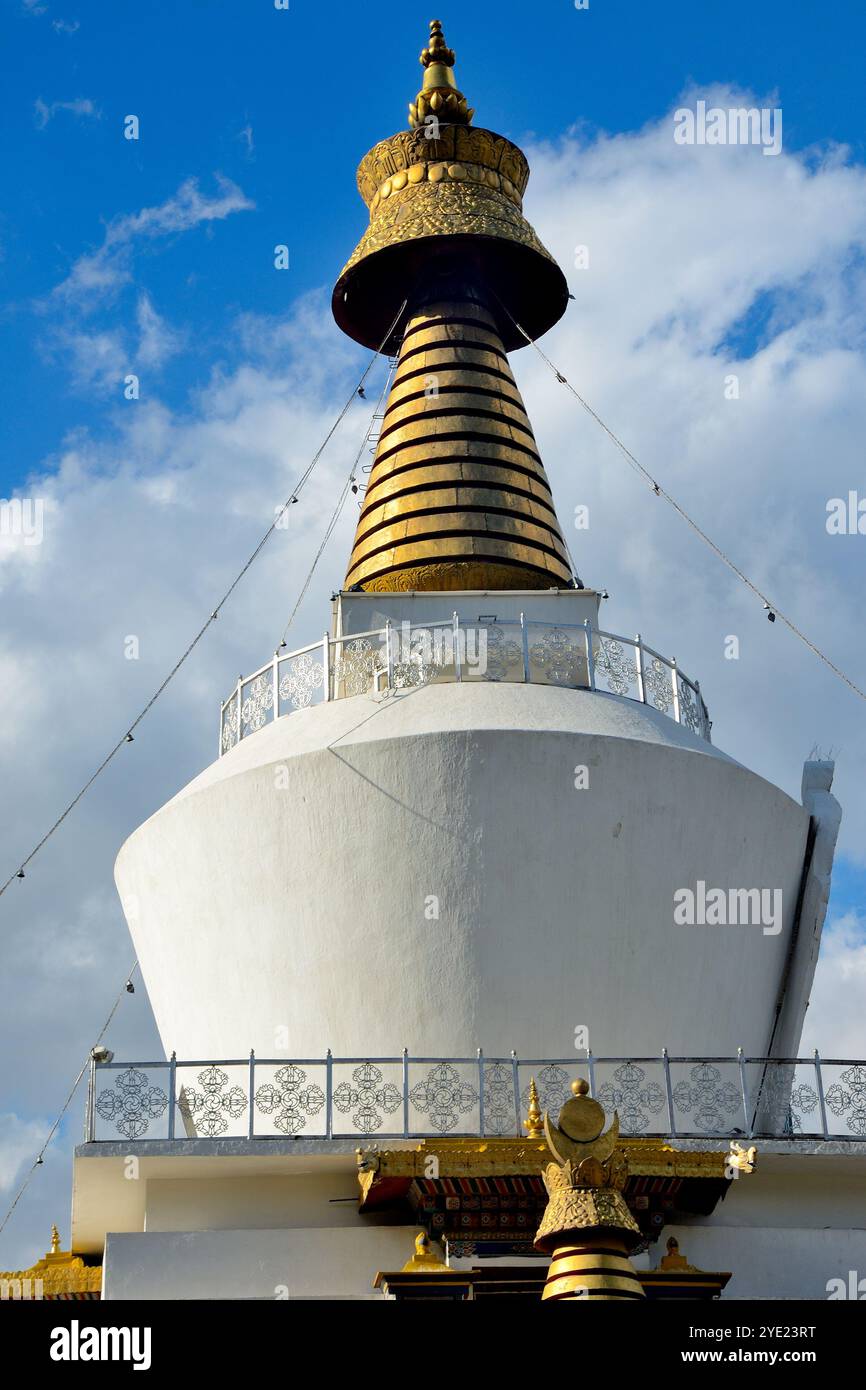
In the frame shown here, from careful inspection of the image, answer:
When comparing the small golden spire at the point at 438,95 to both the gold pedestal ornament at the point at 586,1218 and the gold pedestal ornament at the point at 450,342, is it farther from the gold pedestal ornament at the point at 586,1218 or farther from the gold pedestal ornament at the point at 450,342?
the gold pedestal ornament at the point at 586,1218

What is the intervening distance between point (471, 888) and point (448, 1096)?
4.70 feet

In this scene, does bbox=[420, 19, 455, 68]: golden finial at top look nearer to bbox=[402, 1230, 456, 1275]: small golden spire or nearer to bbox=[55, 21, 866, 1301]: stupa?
bbox=[55, 21, 866, 1301]: stupa

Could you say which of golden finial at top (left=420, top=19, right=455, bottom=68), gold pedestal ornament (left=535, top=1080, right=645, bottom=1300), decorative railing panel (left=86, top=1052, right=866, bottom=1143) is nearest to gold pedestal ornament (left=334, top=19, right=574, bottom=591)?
golden finial at top (left=420, top=19, right=455, bottom=68)

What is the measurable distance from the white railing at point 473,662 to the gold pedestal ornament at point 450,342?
1.67 meters

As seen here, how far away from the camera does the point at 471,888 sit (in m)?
12.1

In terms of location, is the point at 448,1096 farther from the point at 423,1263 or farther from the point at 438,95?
the point at 438,95

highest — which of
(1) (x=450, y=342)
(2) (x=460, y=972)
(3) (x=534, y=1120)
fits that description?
(1) (x=450, y=342)

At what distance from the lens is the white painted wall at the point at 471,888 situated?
1200 cm

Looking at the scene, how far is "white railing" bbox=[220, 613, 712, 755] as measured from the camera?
13.5m

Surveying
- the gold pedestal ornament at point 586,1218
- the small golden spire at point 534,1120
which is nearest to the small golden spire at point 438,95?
the small golden spire at point 534,1120

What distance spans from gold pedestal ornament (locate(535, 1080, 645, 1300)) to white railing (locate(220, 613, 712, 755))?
19.3 feet

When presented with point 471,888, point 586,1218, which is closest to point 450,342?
point 471,888

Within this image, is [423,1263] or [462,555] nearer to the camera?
[423,1263]

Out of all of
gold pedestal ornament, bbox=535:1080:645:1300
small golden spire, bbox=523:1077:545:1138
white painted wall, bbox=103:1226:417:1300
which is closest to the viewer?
gold pedestal ornament, bbox=535:1080:645:1300
